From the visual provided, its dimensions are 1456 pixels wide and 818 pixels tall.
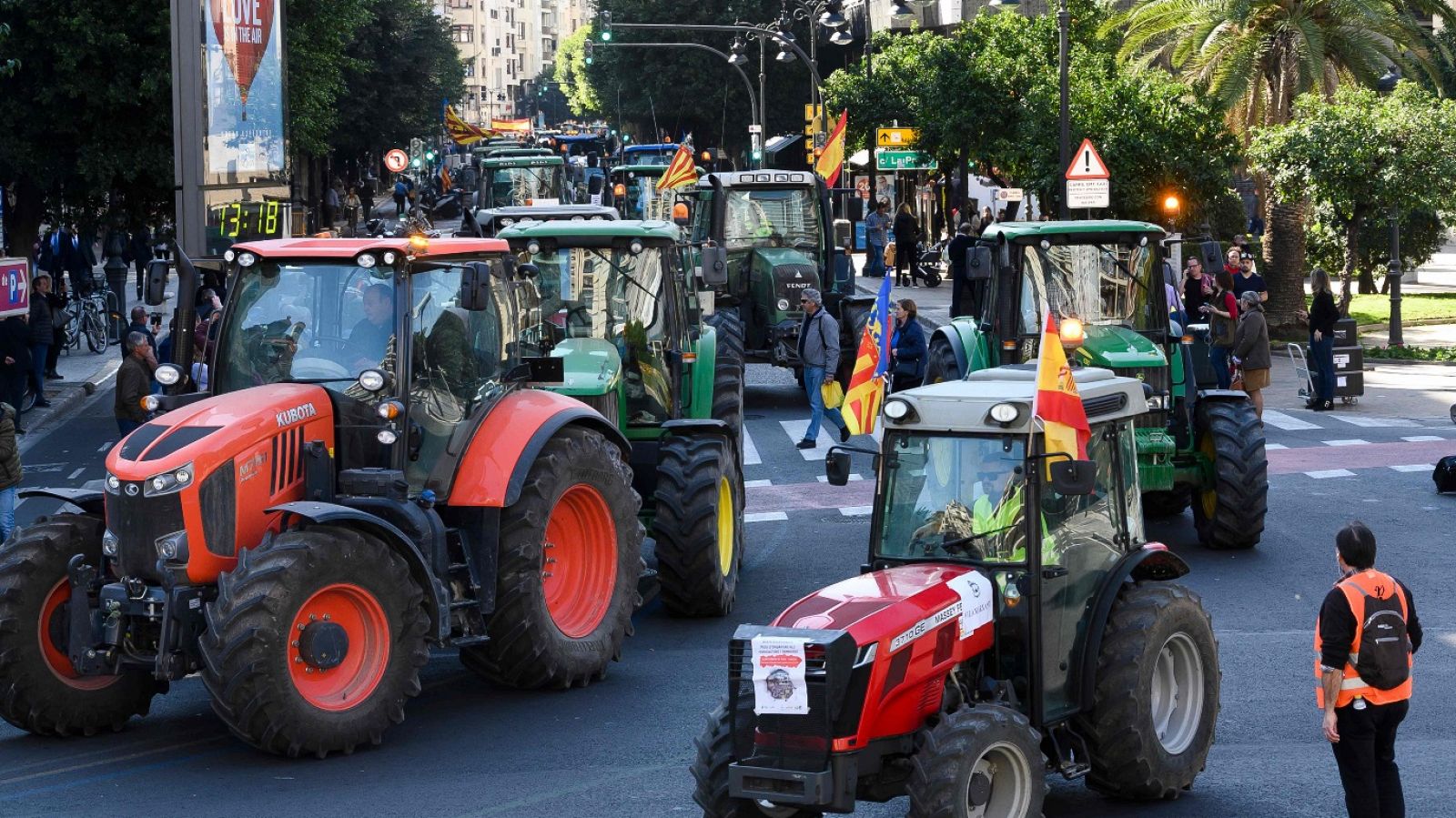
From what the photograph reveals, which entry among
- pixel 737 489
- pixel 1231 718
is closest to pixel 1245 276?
pixel 737 489

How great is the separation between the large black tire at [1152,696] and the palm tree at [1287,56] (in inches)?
901

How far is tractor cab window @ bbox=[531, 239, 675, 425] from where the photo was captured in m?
14.3

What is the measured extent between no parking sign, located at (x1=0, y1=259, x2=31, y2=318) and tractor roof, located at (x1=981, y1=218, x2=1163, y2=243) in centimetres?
1112

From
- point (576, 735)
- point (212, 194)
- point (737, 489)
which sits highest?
point (212, 194)

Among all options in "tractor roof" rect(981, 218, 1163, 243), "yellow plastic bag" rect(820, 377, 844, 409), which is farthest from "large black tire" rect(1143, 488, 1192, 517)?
"yellow plastic bag" rect(820, 377, 844, 409)

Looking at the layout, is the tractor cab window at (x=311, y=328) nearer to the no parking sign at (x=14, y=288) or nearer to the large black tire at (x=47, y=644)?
the large black tire at (x=47, y=644)

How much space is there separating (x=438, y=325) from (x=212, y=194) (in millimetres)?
13233

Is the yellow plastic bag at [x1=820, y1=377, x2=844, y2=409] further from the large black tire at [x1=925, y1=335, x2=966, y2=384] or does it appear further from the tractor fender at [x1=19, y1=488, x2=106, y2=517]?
the tractor fender at [x1=19, y1=488, x2=106, y2=517]

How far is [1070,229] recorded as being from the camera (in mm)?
15680

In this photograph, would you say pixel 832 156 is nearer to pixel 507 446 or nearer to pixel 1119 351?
pixel 1119 351

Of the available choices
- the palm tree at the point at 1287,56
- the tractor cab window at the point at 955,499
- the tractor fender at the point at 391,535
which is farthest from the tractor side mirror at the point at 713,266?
the palm tree at the point at 1287,56

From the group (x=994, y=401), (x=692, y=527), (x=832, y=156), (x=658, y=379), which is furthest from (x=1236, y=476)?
(x=832, y=156)

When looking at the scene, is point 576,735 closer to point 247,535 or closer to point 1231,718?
point 247,535

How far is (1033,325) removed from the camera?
15.9 m
